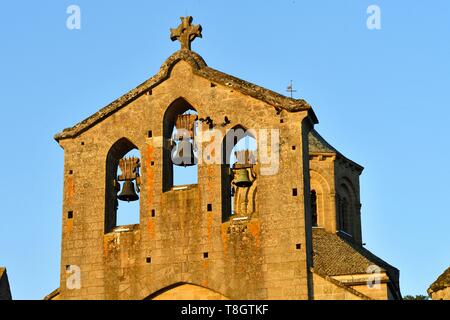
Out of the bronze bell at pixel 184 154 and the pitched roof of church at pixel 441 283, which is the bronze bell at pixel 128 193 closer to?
the bronze bell at pixel 184 154

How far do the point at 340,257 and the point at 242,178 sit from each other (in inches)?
711

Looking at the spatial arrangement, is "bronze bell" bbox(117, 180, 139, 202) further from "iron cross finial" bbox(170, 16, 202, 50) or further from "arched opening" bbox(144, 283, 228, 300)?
"iron cross finial" bbox(170, 16, 202, 50)

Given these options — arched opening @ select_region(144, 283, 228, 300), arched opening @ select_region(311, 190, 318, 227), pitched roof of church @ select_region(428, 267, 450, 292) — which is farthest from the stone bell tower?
arched opening @ select_region(311, 190, 318, 227)

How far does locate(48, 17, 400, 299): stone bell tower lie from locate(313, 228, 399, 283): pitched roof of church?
15.1 m

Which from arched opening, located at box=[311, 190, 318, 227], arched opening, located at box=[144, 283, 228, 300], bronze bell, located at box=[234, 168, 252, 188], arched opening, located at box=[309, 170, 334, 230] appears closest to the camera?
arched opening, located at box=[144, 283, 228, 300]

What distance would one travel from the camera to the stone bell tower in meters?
23.4

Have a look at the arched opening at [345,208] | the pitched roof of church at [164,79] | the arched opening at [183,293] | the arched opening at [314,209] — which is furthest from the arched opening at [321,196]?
the arched opening at [183,293]

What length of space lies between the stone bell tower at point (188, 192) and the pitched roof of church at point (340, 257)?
15.1m

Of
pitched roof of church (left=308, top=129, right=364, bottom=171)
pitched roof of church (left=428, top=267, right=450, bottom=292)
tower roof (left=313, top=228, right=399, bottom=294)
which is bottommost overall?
pitched roof of church (left=428, top=267, right=450, bottom=292)

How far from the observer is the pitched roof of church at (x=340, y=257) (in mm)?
40656

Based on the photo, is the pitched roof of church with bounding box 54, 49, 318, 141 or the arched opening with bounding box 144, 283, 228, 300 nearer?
the arched opening with bounding box 144, 283, 228, 300

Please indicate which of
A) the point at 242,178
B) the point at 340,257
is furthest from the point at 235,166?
the point at 340,257
